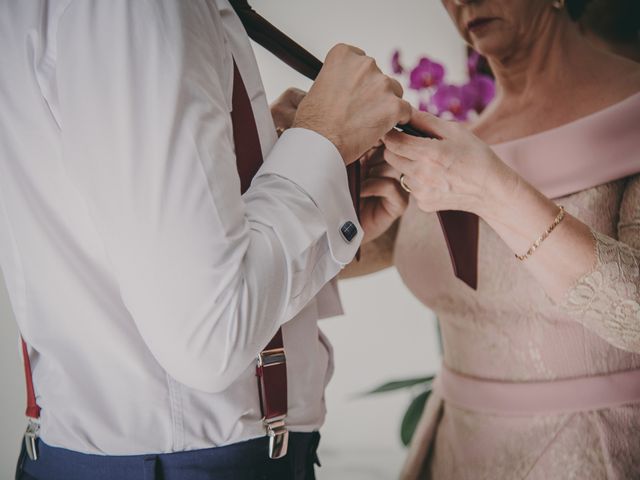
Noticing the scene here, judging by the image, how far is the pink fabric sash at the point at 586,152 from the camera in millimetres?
950

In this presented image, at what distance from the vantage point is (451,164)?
78 cm

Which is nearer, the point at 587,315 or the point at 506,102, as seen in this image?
the point at 587,315

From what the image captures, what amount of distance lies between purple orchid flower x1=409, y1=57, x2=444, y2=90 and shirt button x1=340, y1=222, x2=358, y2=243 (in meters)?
0.85

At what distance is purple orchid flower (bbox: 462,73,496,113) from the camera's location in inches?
55.6

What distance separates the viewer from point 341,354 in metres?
2.44

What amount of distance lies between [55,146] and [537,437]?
2.99 ft

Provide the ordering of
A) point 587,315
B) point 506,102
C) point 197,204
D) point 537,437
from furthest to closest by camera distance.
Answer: point 506,102, point 537,437, point 587,315, point 197,204

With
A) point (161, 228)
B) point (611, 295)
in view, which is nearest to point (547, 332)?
point (611, 295)

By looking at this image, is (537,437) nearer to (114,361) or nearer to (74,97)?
(114,361)

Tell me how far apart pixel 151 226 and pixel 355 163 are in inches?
14.3

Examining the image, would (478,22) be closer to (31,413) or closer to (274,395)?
(274,395)

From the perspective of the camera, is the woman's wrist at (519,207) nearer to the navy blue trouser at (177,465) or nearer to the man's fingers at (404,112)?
the man's fingers at (404,112)

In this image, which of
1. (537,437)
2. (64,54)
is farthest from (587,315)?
(64,54)

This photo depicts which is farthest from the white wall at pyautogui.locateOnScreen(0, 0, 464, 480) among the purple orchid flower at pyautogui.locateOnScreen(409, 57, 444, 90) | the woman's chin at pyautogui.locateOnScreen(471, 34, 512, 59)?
the woman's chin at pyautogui.locateOnScreen(471, 34, 512, 59)
